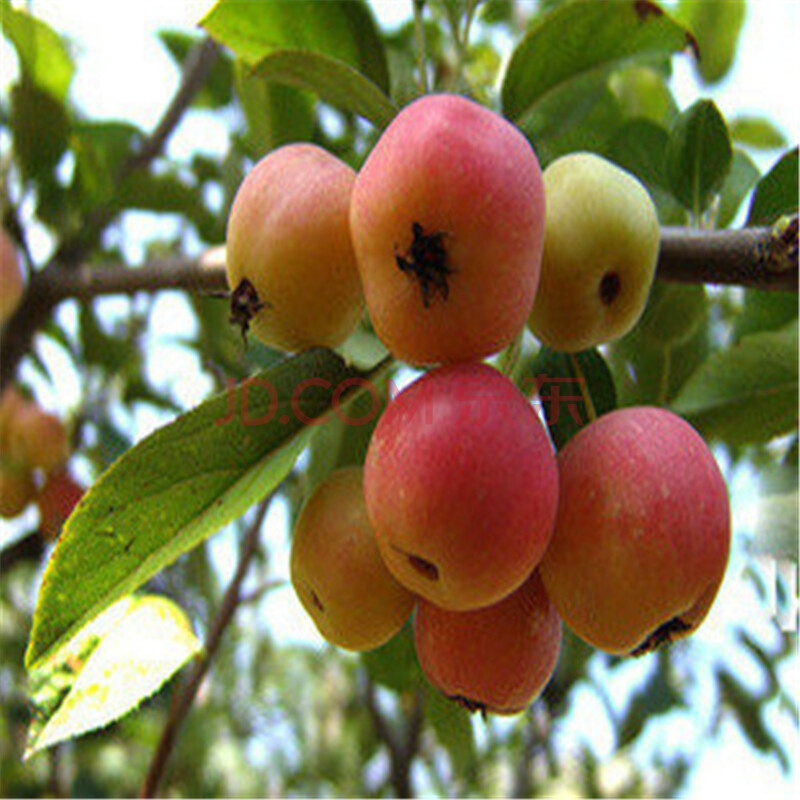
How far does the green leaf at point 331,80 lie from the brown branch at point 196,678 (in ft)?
2.05

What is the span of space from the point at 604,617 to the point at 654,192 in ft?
2.07

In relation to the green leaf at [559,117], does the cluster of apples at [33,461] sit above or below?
below

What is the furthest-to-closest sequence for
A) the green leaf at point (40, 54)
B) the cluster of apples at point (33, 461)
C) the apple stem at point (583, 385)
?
the cluster of apples at point (33, 461) < the green leaf at point (40, 54) < the apple stem at point (583, 385)

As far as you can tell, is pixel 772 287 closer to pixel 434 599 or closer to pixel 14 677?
pixel 434 599

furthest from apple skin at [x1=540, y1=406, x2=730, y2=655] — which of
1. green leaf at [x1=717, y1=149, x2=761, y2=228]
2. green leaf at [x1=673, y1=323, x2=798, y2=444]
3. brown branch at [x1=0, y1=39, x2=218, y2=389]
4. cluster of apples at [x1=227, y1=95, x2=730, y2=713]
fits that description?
brown branch at [x1=0, y1=39, x2=218, y2=389]

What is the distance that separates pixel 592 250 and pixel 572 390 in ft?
0.63

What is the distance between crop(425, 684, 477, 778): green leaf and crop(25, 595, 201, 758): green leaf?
32cm

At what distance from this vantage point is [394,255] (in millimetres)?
603

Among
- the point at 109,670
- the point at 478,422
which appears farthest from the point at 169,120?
the point at 478,422

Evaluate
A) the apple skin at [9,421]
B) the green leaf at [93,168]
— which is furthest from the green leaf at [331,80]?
the apple skin at [9,421]

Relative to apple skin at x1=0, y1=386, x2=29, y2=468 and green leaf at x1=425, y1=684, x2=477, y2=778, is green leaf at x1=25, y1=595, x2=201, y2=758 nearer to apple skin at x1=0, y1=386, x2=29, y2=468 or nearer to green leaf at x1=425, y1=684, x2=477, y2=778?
green leaf at x1=425, y1=684, x2=477, y2=778

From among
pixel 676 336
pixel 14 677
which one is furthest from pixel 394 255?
pixel 14 677

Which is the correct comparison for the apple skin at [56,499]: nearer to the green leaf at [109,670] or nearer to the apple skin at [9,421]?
the apple skin at [9,421]

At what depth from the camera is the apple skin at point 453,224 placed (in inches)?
23.3
